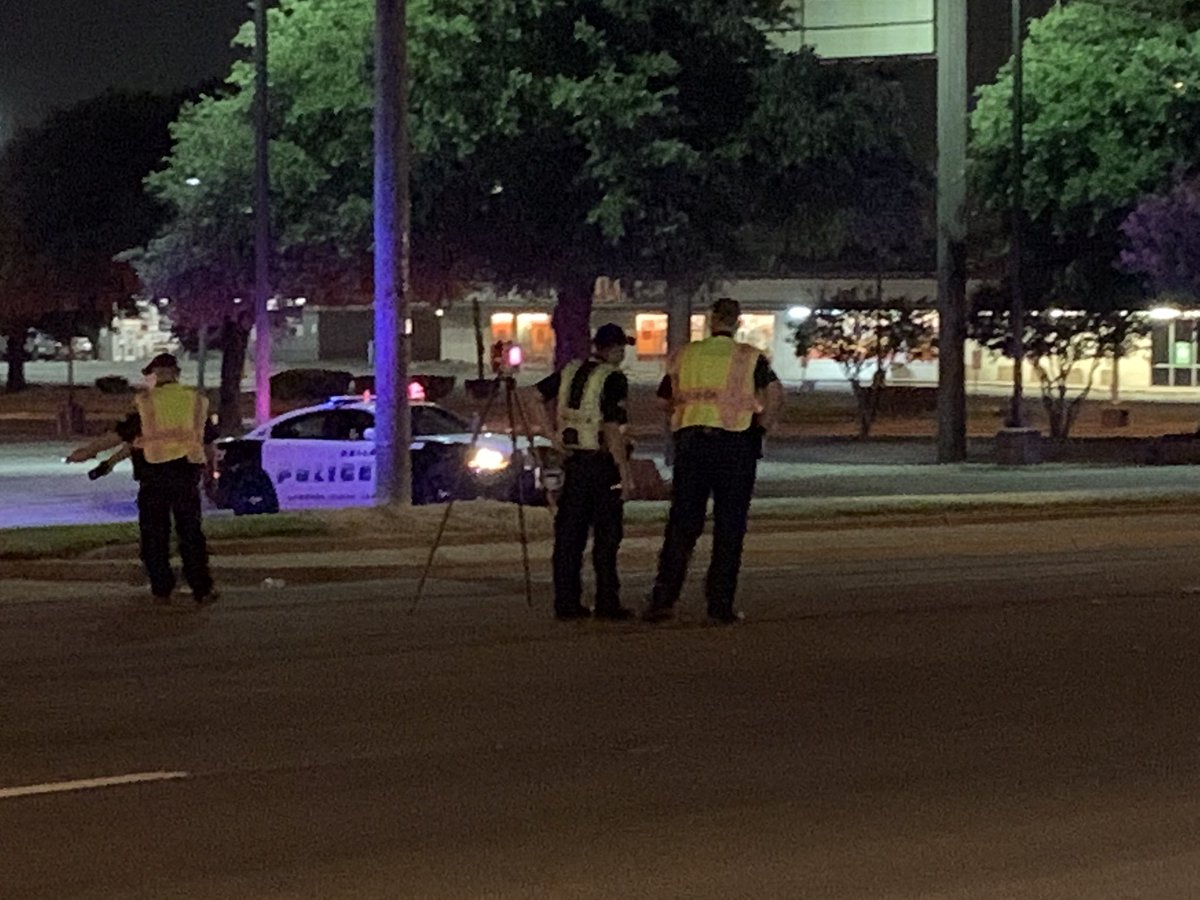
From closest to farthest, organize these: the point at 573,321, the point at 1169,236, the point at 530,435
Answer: the point at 530,435
the point at 1169,236
the point at 573,321

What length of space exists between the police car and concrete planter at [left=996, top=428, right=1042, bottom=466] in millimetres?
13861

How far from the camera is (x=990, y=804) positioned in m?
8.48

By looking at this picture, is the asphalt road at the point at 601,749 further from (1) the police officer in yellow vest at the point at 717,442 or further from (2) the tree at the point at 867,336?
(2) the tree at the point at 867,336

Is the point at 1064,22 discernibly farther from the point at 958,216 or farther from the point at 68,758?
Answer: the point at 68,758

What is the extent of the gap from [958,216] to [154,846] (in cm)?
2972

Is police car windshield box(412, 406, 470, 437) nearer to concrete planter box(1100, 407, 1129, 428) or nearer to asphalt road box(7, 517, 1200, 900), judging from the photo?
asphalt road box(7, 517, 1200, 900)

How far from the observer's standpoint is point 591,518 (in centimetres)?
1360

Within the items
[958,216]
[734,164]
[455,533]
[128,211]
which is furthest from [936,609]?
[128,211]

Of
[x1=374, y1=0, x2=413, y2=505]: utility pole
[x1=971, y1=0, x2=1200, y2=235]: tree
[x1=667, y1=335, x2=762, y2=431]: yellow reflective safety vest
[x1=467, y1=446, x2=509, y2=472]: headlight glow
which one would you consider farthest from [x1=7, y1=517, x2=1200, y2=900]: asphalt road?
[x1=971, y1=0, x2=1200, y2=235]: tree

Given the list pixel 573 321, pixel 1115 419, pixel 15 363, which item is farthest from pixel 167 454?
pixel 15 363

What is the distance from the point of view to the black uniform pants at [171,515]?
14.6m

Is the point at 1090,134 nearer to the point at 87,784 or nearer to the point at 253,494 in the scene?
the point at 253,494

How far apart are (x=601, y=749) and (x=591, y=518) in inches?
Answer: 163

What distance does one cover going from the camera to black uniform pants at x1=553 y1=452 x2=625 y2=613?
13492mm
